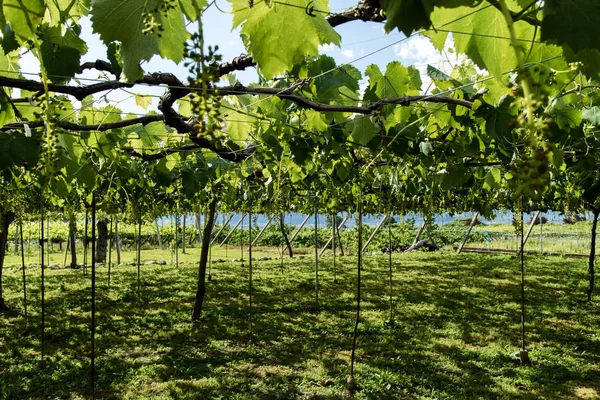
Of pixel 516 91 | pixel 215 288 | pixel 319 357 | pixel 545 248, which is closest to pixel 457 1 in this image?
pixel 516 91

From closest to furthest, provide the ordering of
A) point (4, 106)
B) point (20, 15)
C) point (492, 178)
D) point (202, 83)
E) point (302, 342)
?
point (202, 83), point (20, 15), point (4, 106), point (492, 178), point (302, 342)

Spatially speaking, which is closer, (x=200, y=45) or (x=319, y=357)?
(x=200, y=45)

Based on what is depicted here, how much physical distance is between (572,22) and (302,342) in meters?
6.15

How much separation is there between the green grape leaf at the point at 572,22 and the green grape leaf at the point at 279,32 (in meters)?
0.45

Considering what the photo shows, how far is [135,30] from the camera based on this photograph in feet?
3.03

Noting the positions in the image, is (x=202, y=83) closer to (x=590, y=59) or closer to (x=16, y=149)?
(x=590, y=59)

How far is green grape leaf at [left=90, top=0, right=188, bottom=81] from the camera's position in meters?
0.88

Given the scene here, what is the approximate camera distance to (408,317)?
7711 millimetres

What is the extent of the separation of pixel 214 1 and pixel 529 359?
604cm

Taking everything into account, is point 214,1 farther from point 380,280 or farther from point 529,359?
point 380,280

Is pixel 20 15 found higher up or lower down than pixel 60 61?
lower down

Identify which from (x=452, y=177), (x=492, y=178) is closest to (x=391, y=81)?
(x=452, y=177)

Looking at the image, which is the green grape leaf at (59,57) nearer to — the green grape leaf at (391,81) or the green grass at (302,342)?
the green grape leaf at (391,81)

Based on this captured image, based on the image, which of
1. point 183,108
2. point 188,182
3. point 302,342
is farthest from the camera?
point 302,342
